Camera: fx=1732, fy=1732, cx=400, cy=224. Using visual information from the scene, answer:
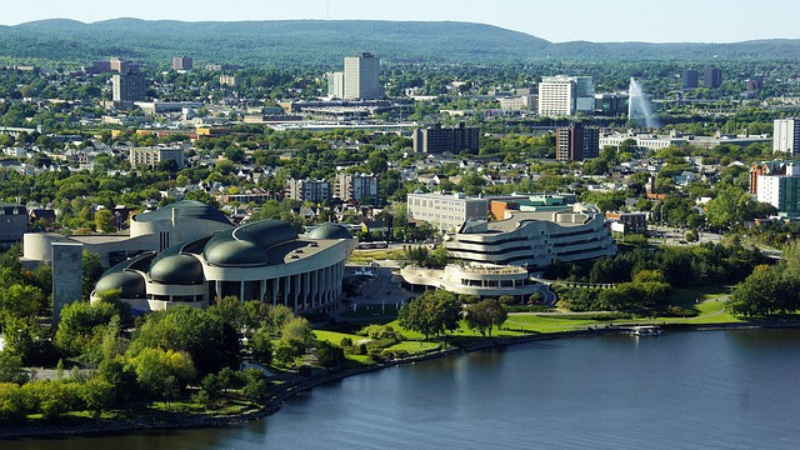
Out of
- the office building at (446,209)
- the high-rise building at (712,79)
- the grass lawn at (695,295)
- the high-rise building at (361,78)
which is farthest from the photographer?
the high-rise building at (712,79)

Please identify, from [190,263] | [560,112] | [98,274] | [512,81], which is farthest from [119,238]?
[512,81]

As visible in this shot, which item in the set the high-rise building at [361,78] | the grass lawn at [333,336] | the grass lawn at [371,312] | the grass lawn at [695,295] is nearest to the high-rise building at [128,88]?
the high-rise building at [361,78]

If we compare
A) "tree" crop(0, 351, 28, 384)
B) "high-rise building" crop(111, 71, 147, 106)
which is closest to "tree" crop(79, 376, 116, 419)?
"tree" crop(0, 351, 28, 384)

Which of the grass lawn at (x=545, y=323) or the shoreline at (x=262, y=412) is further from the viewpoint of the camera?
the grass lawn at (x=545, y=323)

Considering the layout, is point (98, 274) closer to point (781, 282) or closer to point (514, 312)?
point (514, 312)

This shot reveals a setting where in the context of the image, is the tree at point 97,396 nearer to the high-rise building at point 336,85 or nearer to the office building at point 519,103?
the office building at point 519,103

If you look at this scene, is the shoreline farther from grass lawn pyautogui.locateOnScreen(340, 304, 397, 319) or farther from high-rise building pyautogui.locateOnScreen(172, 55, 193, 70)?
high-rise building pyautogui.locateOnScreen(172, 55, 193, 70)

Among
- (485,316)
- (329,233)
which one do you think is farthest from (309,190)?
(485,316)
